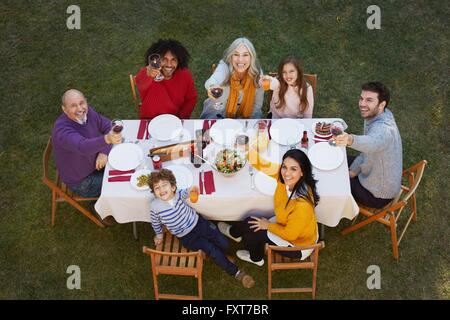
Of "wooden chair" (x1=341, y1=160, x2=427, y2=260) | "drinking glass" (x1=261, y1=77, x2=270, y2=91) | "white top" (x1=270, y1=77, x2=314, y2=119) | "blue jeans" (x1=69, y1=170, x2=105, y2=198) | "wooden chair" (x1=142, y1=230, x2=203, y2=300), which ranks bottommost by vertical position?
"wooden chair" (x1=142, y1=230, x2=203, y2=300)

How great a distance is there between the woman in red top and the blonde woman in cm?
27

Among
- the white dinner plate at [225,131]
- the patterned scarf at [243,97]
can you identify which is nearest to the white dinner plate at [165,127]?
the white dinner plate at [225,131]

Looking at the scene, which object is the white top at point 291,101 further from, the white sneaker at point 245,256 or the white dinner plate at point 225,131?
the white sneaker at point 245,256

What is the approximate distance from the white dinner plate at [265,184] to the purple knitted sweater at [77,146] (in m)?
1.26

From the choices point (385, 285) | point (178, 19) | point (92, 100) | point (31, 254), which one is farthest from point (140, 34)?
point (385, 285)

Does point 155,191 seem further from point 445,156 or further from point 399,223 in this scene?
point 445,156

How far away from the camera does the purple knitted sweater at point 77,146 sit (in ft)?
13.1

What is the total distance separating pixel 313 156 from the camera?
4113 mm

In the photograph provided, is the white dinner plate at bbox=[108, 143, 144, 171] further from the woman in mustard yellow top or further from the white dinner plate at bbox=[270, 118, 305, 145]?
the white dinner plate at bbox=[270, 118, 305, 145]

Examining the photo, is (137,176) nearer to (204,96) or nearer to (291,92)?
(291,92)

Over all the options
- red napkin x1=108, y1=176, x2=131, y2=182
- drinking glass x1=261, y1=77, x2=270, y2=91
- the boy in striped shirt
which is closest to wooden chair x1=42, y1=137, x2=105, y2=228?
red napkin x1=108, y1=176, x2=131, y2=182

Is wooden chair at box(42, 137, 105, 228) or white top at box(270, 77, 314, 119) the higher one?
white top at box(270, 77, 314, 119)

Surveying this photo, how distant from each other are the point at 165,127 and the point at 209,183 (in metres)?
0.75

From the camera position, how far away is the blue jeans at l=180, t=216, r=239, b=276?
413cm
